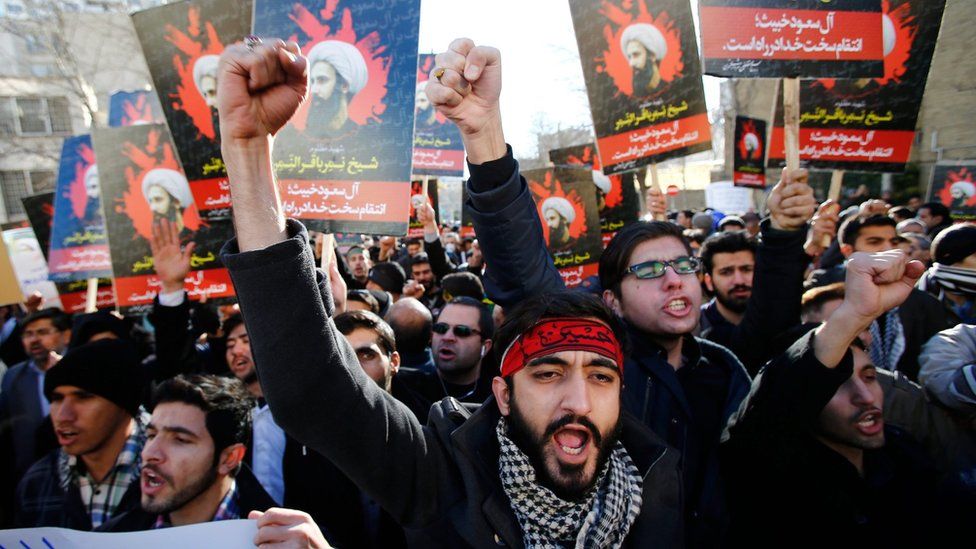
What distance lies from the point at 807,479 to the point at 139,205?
418 centimetres

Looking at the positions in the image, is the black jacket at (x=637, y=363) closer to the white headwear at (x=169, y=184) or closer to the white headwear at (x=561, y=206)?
the white headwear at (x=561, y=206)

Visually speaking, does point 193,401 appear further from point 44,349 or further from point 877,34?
point 877,34

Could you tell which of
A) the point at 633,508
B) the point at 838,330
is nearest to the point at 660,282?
the point at 838,330

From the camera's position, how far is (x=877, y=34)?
11.3 feet

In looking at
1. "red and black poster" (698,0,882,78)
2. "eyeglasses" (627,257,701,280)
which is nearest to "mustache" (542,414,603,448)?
"eyeglasses" (627,257,701,280)

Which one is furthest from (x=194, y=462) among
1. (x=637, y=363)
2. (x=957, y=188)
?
(x=957, y=188)

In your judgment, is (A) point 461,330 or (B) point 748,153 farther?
(B) point 748,153

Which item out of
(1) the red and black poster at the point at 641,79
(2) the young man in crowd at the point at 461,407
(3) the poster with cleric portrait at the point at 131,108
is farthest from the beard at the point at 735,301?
(3) the poster with cleric portrait at the point at 131,108

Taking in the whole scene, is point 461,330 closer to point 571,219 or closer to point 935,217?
point 571,219

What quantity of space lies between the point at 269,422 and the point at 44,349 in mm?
2259

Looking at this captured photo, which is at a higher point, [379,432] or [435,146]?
[435,146]

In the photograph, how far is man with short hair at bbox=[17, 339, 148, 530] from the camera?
2.43 metres

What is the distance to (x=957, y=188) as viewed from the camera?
8.01m

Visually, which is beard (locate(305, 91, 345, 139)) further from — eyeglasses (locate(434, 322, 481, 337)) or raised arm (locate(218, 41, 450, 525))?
raised arm (locate(218, 41, 450, 525))
